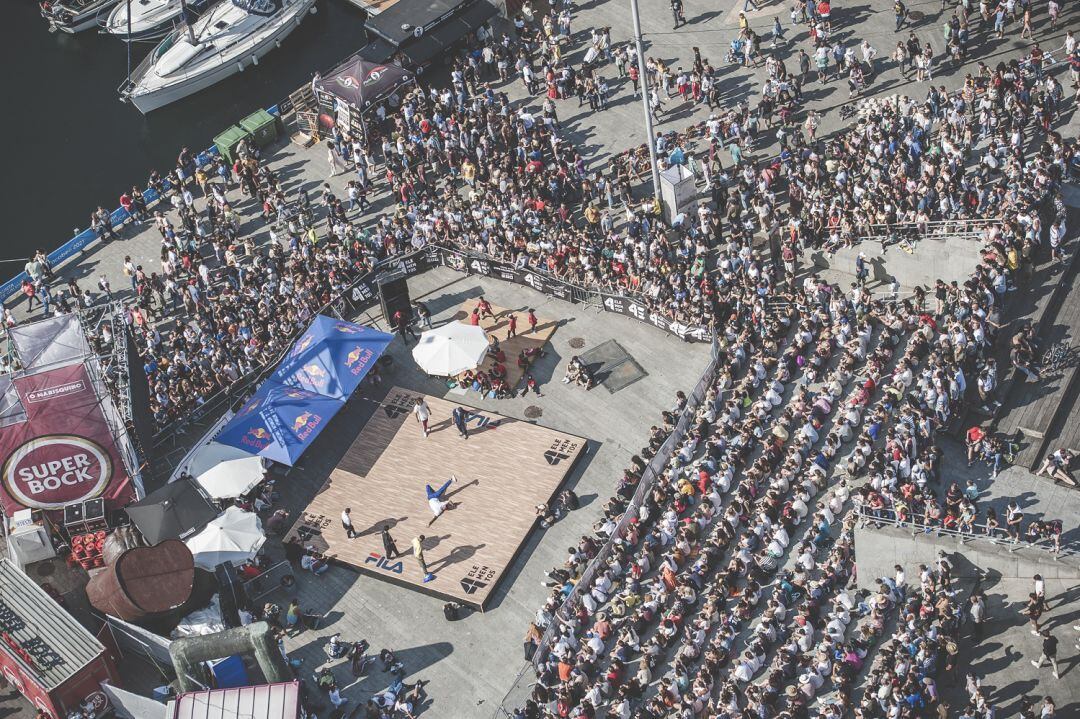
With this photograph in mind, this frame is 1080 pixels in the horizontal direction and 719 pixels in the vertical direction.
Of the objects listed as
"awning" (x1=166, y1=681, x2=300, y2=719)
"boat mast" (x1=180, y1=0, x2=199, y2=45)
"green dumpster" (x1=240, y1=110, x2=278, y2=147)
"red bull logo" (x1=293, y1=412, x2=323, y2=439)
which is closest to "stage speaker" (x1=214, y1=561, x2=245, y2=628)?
"awning" (x1=166, y1=681, x2=300, y2=719)

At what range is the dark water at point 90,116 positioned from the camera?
81.0 metres

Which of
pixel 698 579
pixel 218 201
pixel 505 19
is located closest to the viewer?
pixel 698 579

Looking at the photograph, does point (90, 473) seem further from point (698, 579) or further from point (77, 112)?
point (77, 112)

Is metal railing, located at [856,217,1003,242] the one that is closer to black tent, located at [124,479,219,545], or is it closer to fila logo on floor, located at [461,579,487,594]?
fila logo on floor, located at [461,579,487,594]

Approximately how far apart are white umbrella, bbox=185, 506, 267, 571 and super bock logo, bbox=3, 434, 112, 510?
16.3ft

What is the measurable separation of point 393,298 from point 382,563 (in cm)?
1225

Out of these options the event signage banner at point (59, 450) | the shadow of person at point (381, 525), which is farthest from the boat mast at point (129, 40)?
the shadow of person at point (381, 525)

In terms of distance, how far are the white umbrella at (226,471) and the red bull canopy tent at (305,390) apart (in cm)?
58

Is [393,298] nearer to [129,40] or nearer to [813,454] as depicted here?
[813,454]

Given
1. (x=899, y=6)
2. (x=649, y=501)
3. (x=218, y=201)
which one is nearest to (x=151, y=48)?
(x=218, y=201)

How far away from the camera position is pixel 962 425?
5500cm

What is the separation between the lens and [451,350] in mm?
60875

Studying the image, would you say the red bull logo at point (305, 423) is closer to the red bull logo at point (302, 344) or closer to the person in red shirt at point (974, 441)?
the red bull logo at point (302, 344)

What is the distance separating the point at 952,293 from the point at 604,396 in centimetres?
1350
